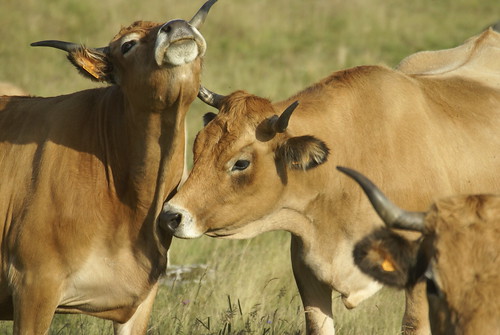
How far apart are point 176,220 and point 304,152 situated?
1.02 metres

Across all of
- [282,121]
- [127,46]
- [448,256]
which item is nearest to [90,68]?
[127,46]

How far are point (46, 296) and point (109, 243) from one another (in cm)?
54

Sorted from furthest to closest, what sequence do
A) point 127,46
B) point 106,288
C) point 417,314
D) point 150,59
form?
point 417,314 < point 106,288 < point 127,46 < point 150,59

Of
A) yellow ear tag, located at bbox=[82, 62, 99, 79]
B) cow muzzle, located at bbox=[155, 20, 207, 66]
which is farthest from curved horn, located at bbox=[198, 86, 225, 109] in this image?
cow muzzle, located at bbox=[155, 20, 207, 66]

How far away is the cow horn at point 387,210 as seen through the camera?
203 inches

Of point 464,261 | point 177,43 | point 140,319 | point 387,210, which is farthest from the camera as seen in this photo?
point 140,319

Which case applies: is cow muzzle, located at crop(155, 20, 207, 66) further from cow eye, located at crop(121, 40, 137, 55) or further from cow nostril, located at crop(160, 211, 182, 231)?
cow nostril, located at crop(160, 211, 182, 231)

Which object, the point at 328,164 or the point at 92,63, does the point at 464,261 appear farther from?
the point at 92,63

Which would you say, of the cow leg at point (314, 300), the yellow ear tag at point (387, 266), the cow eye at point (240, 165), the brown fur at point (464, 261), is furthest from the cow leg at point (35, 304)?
the brown fur at point (464, 261)

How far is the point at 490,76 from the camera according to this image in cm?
845

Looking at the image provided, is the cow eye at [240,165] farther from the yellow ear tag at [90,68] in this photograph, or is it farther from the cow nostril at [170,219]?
the yellow ear tag at [90,68]

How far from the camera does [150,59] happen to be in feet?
20.5

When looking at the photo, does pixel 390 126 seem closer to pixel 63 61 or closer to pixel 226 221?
pixel 226 221

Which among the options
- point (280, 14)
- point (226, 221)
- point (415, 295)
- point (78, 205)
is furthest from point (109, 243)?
point (280, 14)
